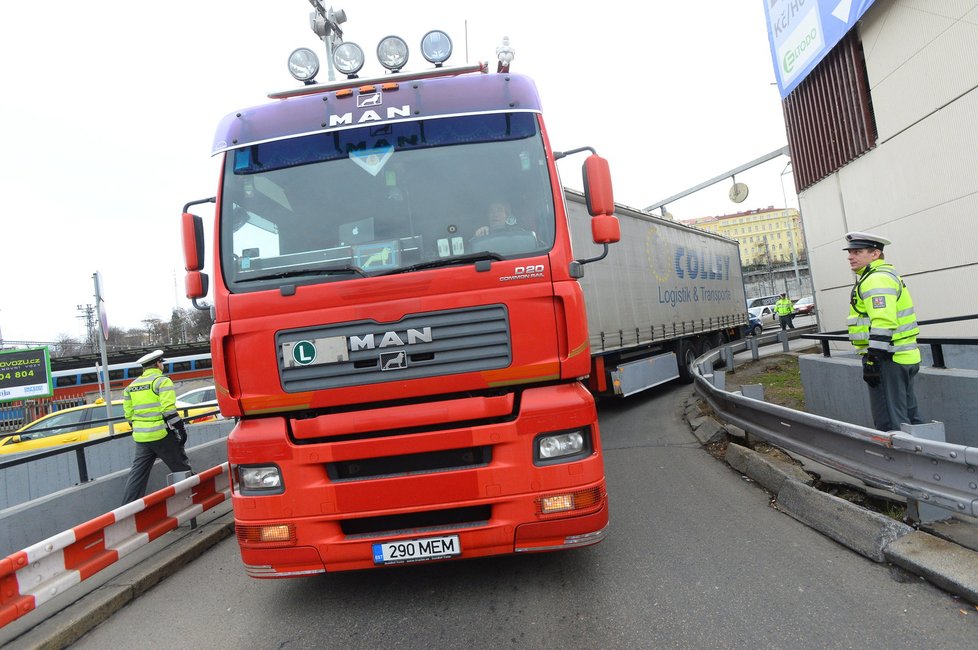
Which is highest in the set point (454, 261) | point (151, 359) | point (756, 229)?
point (756, 229)

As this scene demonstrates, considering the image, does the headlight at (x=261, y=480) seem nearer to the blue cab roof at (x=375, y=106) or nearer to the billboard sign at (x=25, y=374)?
the blue cab roof at (x=375, y=106)

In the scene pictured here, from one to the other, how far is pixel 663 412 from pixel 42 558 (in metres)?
8.87

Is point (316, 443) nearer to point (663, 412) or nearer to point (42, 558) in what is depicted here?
point (42, 558)

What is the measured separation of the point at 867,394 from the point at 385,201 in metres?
5.10

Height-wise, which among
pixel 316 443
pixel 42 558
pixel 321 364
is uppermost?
pixel 321 364

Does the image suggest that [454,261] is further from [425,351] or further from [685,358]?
[685,358]

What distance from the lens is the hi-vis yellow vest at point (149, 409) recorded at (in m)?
6.19

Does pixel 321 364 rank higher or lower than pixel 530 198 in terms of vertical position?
lower

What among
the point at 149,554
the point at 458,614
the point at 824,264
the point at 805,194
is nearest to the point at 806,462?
the point at 458,614

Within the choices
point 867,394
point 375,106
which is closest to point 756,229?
point 867,394

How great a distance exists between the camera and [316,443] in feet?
11.2

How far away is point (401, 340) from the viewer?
342 centimetres

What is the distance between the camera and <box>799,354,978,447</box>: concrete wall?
459cm

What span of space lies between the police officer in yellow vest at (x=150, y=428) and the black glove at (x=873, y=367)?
662 cm
